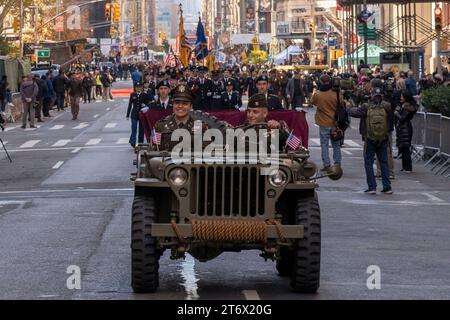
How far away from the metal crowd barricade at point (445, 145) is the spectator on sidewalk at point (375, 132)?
4.52 metres

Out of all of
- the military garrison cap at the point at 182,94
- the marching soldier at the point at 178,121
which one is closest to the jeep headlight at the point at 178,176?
the marching soldier at the point at 178,121

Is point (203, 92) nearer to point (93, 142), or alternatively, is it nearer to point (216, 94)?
point (216, 94)

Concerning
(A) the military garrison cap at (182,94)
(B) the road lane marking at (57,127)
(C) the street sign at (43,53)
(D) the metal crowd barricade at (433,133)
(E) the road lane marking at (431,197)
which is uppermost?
(C) the street sign at (43,53)

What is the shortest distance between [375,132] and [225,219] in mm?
11906

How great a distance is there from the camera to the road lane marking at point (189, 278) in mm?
11638

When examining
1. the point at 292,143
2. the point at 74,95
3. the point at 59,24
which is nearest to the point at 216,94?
the point at 292,143

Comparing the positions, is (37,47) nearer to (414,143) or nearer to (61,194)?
(414,143)

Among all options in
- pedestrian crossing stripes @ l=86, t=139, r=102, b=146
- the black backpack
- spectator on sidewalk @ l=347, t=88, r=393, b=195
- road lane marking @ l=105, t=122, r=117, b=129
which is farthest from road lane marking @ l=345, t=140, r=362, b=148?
spectator on sidewalk @ l=347, t=88, r=393, b=195

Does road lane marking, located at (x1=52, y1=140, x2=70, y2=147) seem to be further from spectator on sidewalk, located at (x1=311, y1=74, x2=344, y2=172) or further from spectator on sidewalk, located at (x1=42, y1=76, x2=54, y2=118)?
spectator on sidewalk, located at (x1=42, y1=76, x2=54, y2=118)

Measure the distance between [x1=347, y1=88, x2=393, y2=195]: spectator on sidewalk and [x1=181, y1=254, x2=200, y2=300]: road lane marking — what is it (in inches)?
355

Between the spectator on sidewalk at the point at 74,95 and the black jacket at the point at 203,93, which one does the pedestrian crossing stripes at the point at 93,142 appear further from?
the spectator on sidewalk at the point at 74,95

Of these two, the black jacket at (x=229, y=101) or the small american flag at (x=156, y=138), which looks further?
the black jacket at (x=229, y=101)

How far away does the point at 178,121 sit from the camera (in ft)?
43.2

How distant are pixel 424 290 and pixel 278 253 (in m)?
1.47
